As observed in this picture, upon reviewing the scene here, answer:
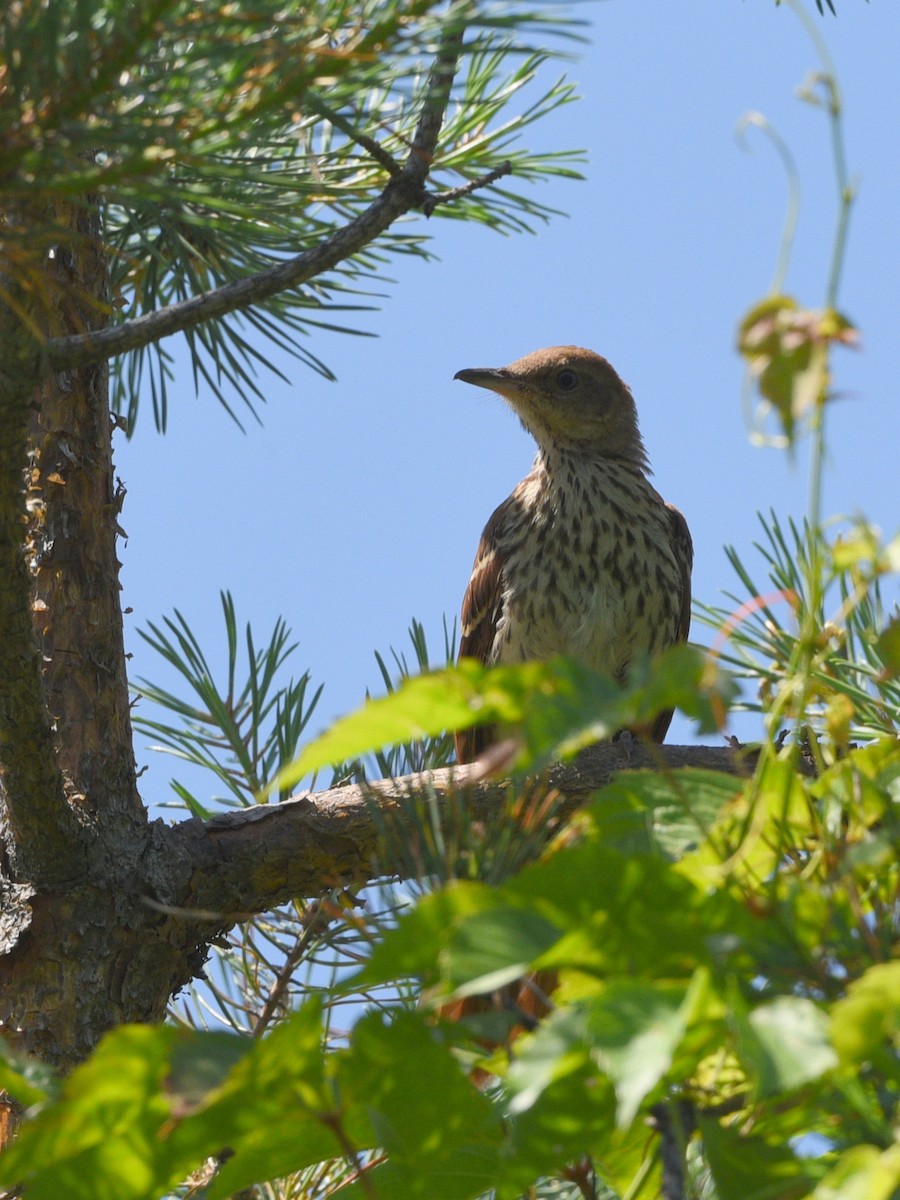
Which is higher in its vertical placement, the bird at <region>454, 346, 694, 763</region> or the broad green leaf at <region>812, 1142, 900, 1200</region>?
the bird at <region>454, 346, 694, 763</region>

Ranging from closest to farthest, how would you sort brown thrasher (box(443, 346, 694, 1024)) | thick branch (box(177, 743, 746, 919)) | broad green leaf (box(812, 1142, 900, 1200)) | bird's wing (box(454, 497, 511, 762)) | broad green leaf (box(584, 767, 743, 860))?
broad green leaf (box(812, 1142, 900, 1200)) → broad green leaf (box(584, 767, 743, 860)) → thick branch (box(177, 743, 746, 919)) → brown thrasher (box(443, 346, 694, 1024)) → bird's wing (box(454, 497, 511, 762))

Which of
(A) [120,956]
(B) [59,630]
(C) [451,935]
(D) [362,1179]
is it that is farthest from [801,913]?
(B) [59,630]

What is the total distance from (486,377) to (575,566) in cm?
99

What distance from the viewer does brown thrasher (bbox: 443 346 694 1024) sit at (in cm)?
468

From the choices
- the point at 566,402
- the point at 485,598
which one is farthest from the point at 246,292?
the point at 566,402

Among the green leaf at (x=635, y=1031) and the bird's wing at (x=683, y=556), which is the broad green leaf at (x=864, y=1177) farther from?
the bird's wing at (x=683, y=556)

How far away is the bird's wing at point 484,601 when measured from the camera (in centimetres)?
484

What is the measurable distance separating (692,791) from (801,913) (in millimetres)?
163

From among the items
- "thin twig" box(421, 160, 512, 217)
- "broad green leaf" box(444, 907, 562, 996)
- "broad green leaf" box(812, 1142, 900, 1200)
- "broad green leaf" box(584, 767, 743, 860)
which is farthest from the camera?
"thin twig" box(421, 160, 512, 217)

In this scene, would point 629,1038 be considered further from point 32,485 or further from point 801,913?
point 32,485

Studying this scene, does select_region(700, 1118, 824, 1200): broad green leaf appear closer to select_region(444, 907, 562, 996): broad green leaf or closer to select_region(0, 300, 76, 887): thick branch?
select_region(444, 907, 562, 996): broad green leaf

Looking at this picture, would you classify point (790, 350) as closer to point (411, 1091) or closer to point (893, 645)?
point (893, 645)

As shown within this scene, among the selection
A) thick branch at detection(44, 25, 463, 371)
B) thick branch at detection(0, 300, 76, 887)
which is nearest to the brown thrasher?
thick branch at detection(0, 300, 76, 887)

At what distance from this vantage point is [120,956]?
2.52 m
